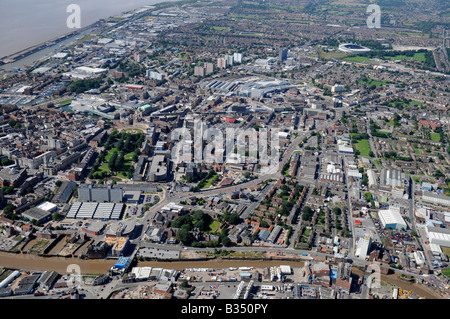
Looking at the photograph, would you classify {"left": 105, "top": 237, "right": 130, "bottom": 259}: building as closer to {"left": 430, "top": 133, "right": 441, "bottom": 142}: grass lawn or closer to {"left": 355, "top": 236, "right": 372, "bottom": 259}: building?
{"left": 355, "top": 236, "right": 372, "bottom": 259}: building

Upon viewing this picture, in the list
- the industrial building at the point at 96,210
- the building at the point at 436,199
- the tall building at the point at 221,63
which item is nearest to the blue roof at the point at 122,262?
the industrial building at the point at 96,210

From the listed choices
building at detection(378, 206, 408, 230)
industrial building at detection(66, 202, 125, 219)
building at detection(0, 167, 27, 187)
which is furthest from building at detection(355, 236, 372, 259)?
building at detection(0, 167, 27, 187)

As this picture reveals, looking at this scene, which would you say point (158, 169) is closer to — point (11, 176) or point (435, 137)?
point (11, 176)

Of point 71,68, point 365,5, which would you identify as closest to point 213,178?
point 71,68

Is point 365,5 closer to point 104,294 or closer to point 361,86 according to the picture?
point 361,86

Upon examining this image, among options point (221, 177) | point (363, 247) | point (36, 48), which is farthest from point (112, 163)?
point (36, 48)
